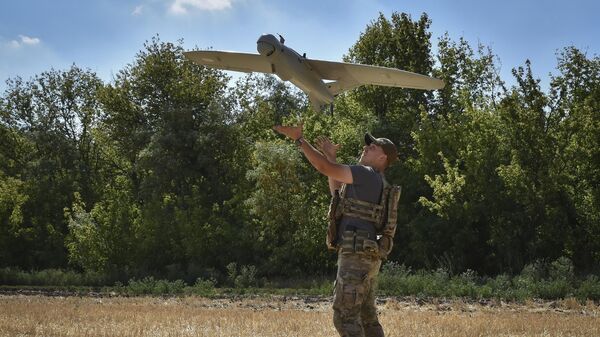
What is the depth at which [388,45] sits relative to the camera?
1469 inches

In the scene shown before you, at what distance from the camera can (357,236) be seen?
6473mm

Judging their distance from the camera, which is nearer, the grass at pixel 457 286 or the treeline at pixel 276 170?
the grass at pixel 457 286

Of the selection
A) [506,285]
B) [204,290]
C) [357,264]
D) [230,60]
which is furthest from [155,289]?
[357,264]

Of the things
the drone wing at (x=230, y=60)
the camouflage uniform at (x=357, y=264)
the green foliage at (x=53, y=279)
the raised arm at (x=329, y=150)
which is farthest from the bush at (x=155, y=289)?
the camouflage uniform at (x=357, y=264)

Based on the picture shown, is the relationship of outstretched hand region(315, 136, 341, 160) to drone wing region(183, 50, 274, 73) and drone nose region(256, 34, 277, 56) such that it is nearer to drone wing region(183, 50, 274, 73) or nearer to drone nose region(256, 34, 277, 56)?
drone nose region(256, 34, 277, 56)

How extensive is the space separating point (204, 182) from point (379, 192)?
3071cm

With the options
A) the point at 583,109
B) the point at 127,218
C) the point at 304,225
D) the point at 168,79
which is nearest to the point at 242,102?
the point at 168,79

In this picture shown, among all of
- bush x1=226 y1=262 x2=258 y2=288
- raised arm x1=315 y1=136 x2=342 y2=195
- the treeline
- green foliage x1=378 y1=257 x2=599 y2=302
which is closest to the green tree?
the treeline

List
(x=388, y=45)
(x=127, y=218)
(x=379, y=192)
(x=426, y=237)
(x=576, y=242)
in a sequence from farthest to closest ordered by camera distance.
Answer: (x=388, y=45) → (x=127, y=218) → (x=426, y=237) → (x=576, y=242) → (x=379, y=192)

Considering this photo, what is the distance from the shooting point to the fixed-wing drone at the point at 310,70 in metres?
11.0

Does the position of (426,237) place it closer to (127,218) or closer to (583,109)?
(583,109)

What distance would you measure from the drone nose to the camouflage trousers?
534cm

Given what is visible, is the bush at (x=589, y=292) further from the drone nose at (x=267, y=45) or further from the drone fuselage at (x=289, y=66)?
the drone nose at (x=267, y=45)

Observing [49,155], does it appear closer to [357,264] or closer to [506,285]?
[506,285]
